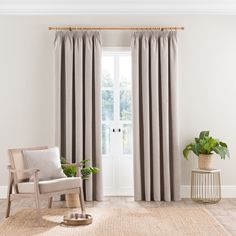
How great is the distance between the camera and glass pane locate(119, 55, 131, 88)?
20.5ft

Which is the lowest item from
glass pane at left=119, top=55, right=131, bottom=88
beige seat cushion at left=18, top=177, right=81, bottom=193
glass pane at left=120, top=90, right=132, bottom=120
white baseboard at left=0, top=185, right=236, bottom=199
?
white baseboard at left=0, top=185, right=236, bottom=199

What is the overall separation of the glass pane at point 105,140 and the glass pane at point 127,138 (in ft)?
0.73

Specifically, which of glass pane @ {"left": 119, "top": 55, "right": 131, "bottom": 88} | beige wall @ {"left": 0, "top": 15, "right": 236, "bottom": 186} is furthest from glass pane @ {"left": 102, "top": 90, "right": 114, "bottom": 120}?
beige wall @ {"left": 0, "top": 15, "right": 236, "bottom": 186}

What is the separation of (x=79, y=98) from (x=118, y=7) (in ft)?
4.68

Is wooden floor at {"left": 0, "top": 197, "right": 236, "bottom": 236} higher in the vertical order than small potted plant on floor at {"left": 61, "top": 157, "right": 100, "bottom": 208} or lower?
lower

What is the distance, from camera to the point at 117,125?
623 centimetres

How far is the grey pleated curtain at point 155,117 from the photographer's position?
232 inches

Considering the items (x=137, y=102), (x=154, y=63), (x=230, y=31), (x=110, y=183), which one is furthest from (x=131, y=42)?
(x=110, y=183)

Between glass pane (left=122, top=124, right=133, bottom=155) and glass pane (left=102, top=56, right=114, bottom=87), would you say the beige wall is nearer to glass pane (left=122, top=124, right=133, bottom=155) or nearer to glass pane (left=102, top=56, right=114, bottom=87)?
glass pane (left=102, top=56, right=114, bottom=87)

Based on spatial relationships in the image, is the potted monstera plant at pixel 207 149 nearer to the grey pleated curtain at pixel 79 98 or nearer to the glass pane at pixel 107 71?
the grey pleated curtain at pixel 79 98

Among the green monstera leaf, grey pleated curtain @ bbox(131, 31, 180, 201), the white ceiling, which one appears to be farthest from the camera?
the white ceiling

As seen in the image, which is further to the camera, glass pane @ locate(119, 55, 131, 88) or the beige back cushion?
glass pane @ locate(119, 55, 131, 88)

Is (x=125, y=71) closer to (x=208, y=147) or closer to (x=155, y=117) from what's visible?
(x=155, y=117)

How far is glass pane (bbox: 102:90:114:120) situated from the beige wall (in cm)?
74
